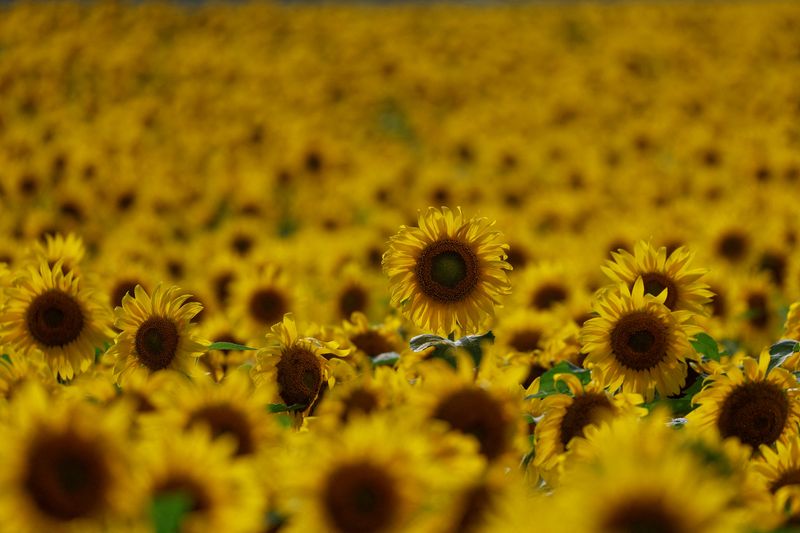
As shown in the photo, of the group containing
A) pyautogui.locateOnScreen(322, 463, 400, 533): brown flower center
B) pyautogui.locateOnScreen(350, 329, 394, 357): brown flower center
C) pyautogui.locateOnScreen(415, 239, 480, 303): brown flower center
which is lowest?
pyautogui.locateOnScreen(322, 463, 400, 533): brown flower center

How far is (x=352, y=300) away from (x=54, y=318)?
8.73 ft

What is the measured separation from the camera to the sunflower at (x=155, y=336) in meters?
4.21

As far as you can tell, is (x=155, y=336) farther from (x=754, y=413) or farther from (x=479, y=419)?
(x=754, y=413)

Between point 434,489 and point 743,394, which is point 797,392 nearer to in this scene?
point 743,394

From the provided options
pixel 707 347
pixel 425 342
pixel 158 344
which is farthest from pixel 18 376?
pixel 707 347

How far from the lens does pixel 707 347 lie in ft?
14.4

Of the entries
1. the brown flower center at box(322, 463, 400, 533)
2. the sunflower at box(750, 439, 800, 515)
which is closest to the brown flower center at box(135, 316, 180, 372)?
the brown flower center at box(322, 463, 400, 533)

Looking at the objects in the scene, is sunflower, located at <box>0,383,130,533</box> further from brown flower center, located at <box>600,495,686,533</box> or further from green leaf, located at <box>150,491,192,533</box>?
brown flower center, located at <box>600,495,686,533</box>

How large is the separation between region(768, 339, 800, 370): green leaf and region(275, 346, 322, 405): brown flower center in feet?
6.21

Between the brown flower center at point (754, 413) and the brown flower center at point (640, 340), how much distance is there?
0.40 meters

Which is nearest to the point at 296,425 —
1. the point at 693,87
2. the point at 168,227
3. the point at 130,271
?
the point at 130,271

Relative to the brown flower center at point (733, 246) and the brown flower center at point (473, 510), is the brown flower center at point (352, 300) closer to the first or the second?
the brown flower center at point (733, 246)

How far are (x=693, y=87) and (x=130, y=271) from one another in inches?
454

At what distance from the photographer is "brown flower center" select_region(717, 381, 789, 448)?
12.1ft
